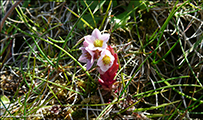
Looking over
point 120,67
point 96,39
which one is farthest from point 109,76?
point 96,39

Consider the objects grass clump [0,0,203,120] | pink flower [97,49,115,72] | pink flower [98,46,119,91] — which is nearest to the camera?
pink flower [97,49,115,72]

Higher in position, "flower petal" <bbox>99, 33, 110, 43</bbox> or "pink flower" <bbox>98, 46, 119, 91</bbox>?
"flower petal" <bbox>99, 33, 110, 43</bbox>

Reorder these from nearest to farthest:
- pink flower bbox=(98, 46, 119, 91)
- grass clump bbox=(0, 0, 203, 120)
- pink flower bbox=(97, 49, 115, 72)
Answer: pink flower bbox=(97, 49, 115, 72)
pink flower bbox=(98, 46, 119, 91)
grass clump bbox=(0, 0, 203, 120)

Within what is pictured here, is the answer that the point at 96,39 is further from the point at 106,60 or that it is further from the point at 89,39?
the point at 106,60

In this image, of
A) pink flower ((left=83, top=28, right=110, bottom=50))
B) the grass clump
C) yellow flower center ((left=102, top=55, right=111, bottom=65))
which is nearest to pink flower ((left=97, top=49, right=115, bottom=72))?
yellow flower center ((left=102, top=55, right=111, bottom=65))

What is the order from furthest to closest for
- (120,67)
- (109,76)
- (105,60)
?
(120,67), (109,76), (105,60)

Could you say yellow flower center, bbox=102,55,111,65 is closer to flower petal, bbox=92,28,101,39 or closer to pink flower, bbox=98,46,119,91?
pink flower, bbox=98,46,119,91

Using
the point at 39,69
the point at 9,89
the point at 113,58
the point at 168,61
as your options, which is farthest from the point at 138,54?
the point at 9,89

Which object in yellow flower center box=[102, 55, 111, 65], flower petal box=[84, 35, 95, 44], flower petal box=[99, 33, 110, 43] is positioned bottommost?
yellow flower center box=[102, 55, 111, 65]
